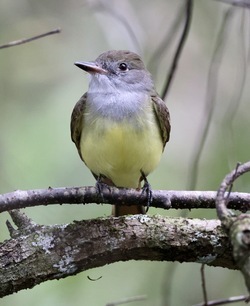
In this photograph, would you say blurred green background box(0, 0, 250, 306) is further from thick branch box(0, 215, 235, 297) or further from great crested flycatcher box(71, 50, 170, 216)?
thick branch box(0, 215, 235, 297)

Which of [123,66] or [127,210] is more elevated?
Answer: [123,66]

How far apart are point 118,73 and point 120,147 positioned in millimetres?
598

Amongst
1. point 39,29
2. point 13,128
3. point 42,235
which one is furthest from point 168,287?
point 39,29

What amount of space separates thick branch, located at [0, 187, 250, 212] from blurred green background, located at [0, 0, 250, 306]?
641 mm

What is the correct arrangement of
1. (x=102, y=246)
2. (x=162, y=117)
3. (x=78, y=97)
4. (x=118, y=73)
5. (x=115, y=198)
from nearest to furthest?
(x=102, y=246) < (x=115, y=198) < (x=162, y=117) < (x=118, y=73) < (x=78, y=97)

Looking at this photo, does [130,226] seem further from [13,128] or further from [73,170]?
[13,128]

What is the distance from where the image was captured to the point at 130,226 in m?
2.66

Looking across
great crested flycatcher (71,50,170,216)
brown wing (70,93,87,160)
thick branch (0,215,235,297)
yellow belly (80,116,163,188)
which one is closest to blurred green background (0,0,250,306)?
great crested flycatcher (71,50,170,216)

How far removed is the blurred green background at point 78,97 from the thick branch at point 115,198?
641mm

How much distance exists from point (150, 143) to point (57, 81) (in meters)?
2.20

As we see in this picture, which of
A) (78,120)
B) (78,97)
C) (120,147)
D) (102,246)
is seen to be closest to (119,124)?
(120,147)

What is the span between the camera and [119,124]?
3416 mm

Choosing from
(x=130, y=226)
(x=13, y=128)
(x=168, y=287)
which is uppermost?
(x=130, y=226)

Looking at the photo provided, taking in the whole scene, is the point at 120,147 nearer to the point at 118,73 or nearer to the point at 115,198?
the point at 115,198
